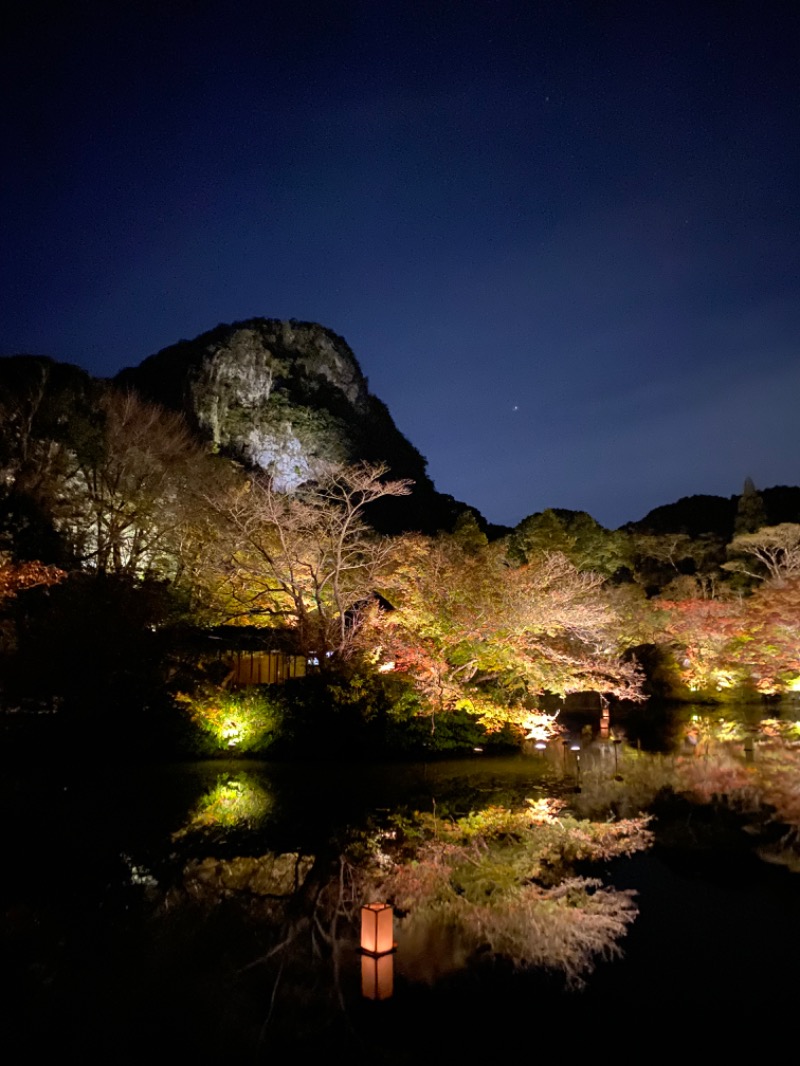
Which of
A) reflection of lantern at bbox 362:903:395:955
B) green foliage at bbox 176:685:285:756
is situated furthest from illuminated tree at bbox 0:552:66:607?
reflection of lantern at bbox 362:903:395:955

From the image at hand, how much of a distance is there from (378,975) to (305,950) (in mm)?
681

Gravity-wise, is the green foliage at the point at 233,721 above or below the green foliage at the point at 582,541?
below

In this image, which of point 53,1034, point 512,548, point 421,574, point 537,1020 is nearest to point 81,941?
point 53,1034

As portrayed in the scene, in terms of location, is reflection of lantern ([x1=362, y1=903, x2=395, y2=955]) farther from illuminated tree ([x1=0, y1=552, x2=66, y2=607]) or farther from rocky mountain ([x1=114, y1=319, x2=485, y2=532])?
rocky mountain ([x1=114, y1=319, x2=485, y2=532])

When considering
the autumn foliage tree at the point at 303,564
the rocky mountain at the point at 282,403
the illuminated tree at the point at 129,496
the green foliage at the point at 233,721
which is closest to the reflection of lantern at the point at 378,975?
the green foliage at the point at 233,721

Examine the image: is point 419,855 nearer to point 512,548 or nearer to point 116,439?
point 116,439

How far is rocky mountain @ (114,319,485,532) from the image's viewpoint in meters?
41.4

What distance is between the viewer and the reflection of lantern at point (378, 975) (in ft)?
14.3

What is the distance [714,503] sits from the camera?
162ft

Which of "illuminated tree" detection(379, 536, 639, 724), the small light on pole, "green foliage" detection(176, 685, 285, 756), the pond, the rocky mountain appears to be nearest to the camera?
the pond

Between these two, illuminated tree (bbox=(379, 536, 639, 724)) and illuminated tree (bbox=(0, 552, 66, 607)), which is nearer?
illuminated tree (bbox=(0, 552, 66, 607))

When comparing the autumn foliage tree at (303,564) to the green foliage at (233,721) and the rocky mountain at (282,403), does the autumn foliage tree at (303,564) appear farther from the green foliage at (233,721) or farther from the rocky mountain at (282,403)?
the rocky mountain at (282,403)

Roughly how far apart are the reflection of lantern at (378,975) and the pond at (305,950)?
0.01 metres

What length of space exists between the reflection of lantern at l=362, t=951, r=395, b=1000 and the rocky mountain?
35.3 meters
